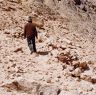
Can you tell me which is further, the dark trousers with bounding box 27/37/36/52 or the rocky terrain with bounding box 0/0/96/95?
the dark trousers with bounding box 27/37/36/52

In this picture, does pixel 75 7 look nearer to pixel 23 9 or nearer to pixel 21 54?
pixel 23 9

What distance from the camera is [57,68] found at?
463 inches

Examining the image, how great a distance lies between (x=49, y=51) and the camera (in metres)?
13.3

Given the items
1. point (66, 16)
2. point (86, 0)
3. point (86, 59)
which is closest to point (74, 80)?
point (86, 59)

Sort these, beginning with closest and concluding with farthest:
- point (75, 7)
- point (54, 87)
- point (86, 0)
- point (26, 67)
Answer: point (54, 87), point (26, 67), point (75, 7), point (86, 0)

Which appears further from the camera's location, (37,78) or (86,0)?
(86,0)

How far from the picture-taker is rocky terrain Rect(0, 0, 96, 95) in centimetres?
1027

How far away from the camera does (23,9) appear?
17.1m

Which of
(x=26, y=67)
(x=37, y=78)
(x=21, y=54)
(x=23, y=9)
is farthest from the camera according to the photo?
(x=23, y=9)

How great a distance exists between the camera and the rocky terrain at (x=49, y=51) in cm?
1027

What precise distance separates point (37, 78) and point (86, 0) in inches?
506

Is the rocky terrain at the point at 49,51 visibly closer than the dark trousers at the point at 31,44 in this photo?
Yes

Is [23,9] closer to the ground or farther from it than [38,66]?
farther from it

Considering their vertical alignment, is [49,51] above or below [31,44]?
below
